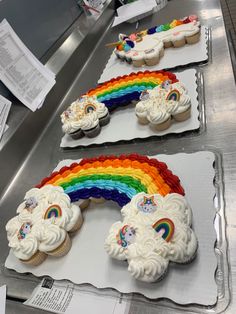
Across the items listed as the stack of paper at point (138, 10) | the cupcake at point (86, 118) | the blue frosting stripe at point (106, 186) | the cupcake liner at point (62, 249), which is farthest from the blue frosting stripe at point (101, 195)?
the stack of paper at point (138, 10)

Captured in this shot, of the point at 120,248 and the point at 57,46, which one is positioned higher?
the point at 57,46

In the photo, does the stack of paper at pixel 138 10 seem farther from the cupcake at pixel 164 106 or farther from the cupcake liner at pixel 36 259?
the cupcake liner at pixel 36 259

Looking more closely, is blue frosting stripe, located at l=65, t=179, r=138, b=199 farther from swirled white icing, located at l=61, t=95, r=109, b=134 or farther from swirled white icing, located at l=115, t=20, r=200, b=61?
swirled white icing, located at l=115, t=20, r=200, b=61

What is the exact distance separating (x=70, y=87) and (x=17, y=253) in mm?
1121

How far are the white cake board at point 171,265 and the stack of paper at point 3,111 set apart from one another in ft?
2.04

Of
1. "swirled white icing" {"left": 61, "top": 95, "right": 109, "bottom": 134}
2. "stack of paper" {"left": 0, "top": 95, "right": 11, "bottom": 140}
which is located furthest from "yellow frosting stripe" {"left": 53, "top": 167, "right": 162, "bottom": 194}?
"stack of paper" {"left": 0, "top": 95, "right": 11, "bottom": 140}

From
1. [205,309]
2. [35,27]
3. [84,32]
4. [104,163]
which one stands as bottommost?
[205,309]

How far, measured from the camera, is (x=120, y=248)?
0.85 meters

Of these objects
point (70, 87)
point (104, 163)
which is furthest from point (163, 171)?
point (70, 87)

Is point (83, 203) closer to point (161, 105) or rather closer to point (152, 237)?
point (152, 237)

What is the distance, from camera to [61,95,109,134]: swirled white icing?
1.37 metres

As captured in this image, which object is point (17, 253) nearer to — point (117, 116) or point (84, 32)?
point (117, 116)

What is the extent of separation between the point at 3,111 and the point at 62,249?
2.64 feet

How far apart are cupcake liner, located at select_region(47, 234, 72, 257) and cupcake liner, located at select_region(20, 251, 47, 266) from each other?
0.04 meters
